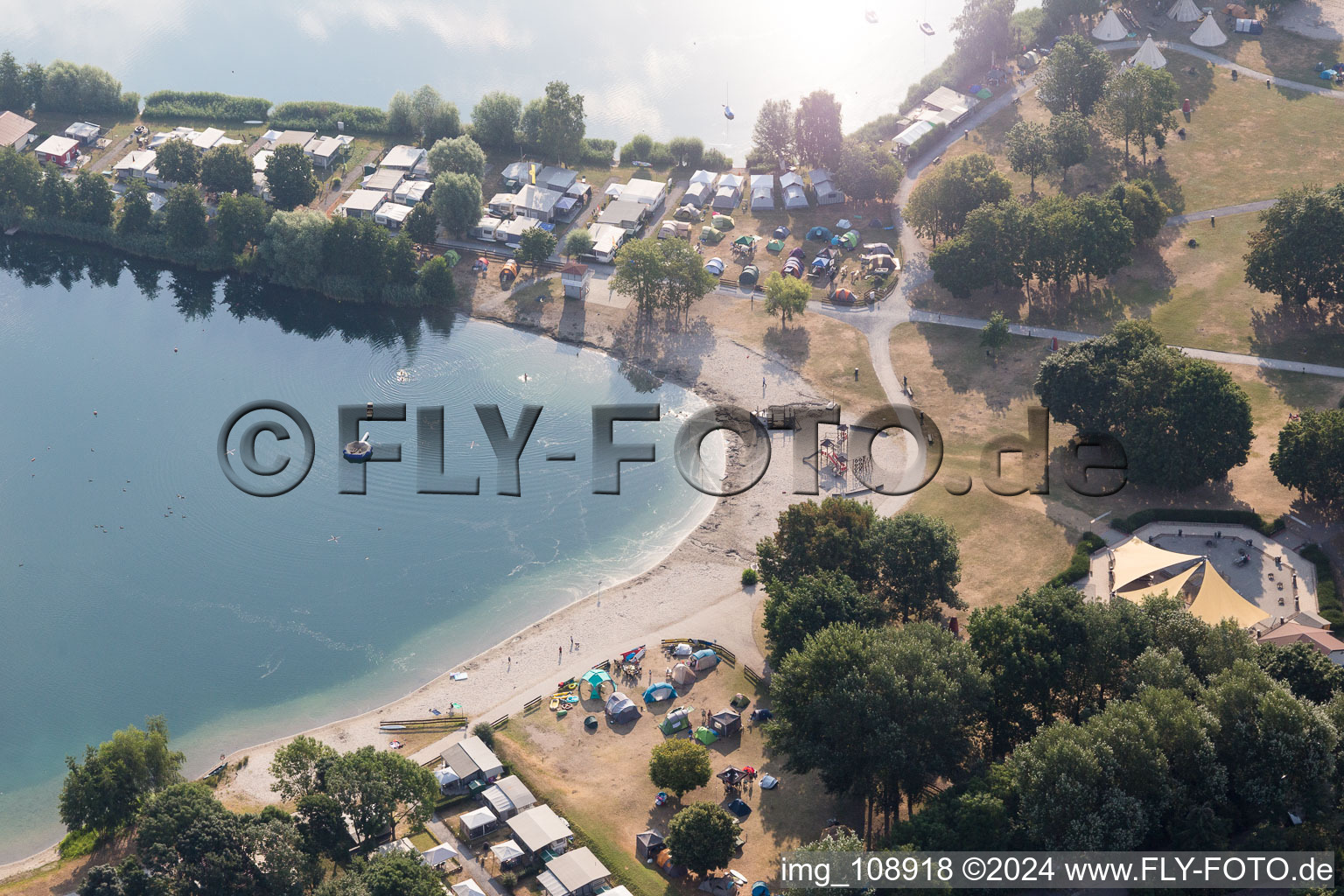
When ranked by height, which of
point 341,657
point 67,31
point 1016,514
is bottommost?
point 341,657

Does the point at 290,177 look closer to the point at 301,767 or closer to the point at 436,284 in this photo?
the point at 436,284

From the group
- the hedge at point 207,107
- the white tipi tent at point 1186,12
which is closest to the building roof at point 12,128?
the hedge at point 207,107

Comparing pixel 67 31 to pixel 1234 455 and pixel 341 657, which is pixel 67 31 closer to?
pixel 341 657

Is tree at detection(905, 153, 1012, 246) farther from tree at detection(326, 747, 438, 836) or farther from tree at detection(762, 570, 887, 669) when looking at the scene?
tree at detection(326, 747, 438, 836)

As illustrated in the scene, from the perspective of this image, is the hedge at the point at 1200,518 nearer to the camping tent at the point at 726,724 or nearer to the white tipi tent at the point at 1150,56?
the camping tent at the point at 726,724

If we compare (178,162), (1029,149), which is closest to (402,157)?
(178,162)

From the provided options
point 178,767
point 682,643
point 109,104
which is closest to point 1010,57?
point 682,643
